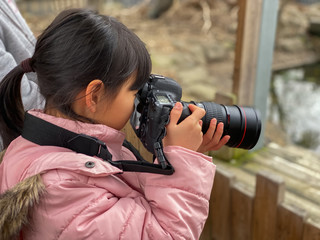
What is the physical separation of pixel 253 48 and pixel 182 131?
5.76ft

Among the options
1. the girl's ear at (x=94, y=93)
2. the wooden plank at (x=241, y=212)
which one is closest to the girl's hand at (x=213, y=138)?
the girl's ear at (x=94, y=93)

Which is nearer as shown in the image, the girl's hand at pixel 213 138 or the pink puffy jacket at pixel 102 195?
the pink puffy jacket at pixel 102 195

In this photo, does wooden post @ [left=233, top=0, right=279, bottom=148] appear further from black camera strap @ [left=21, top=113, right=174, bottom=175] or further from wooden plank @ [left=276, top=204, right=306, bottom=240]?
black camera strap @ [left=21, top=113, right=174, bottom=175]

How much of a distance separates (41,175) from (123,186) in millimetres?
180

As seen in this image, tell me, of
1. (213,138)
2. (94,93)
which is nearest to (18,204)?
(94,93)

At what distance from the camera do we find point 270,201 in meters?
1.66

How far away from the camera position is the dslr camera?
828 mm

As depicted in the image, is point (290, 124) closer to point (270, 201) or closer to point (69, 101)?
point (270, 201)

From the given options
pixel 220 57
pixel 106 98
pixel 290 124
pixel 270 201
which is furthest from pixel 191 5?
pixel 106 98

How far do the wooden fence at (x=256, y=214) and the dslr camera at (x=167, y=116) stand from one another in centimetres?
72

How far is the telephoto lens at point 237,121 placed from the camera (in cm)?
96

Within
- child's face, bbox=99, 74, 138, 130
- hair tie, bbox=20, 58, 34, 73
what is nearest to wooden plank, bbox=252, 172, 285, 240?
child's face, bbox=99, 74, 138, 130

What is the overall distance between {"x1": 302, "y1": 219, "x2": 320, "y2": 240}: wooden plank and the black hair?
103 cm

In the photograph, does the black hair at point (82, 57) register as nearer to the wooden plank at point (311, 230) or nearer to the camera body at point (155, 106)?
the camera body at point (155, 106)
